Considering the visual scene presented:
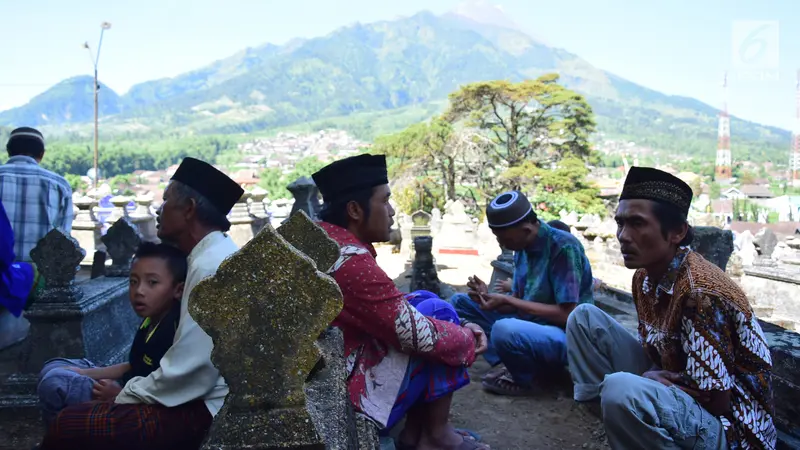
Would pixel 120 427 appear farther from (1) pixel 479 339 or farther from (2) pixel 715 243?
(2) pixel 715 243

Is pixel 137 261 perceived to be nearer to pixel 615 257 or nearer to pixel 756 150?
pixel 615 257

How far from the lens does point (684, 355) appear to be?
2129mm

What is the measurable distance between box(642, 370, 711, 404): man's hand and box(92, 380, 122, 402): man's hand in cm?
197

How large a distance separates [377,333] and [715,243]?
3248 millimetres

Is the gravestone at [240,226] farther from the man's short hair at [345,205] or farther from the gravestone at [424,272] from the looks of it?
the man's short hair at [345,205]

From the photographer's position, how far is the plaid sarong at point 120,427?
184 cm

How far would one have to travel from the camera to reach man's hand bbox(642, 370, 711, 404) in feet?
6.53

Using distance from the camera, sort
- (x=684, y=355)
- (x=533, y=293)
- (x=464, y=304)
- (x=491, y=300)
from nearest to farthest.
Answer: (x=684, y=355) → (x=491, y=300) → (x=533, y=293) → (x=464, y=304)

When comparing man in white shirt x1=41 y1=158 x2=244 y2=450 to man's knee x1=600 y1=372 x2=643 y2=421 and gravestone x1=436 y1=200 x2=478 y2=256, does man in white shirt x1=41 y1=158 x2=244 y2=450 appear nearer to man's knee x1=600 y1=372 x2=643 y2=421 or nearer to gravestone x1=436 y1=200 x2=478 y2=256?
man's knee x1=600 y1=372 x2=643 y2=421

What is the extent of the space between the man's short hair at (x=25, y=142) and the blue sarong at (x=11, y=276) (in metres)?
0.74

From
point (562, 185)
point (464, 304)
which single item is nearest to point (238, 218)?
point (464, 304)

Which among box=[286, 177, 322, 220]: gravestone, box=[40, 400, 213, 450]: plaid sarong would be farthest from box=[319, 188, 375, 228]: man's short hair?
box=[286, 177, 322, 220]: gravestone

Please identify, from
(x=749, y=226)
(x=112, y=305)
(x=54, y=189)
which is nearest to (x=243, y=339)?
(x=112, y=305)

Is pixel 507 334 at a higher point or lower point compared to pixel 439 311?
lower
